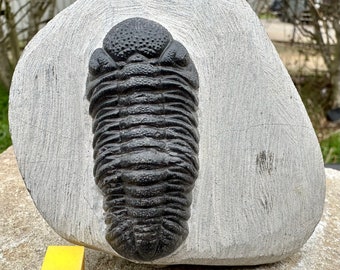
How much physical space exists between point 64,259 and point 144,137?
34cm

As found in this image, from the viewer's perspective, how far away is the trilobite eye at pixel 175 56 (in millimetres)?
1093

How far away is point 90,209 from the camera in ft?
3.79

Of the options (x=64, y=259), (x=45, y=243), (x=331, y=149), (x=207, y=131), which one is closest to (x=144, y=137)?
(x=207, y=131)

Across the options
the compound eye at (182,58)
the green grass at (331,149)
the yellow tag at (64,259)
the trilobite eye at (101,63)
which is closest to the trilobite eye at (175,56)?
the compound eye at (182,58)

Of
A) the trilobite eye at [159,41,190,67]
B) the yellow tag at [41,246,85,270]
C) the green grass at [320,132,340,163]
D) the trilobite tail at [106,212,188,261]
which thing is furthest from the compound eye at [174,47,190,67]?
the green grass at [320,132,340,163]

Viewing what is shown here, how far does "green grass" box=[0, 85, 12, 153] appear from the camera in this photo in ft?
Result: 9.68

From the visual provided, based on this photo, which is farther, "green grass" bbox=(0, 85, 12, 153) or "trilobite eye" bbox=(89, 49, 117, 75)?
"green grass" bbox=(0, 85, 12, 153)

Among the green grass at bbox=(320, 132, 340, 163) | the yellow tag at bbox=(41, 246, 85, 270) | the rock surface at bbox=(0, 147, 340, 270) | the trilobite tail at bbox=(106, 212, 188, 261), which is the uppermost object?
the trilobite tail at bbox=(106, 212, 188, 261)

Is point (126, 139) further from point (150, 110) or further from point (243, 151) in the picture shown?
point (243, 151)

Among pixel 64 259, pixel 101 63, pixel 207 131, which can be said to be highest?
pixel 101 63

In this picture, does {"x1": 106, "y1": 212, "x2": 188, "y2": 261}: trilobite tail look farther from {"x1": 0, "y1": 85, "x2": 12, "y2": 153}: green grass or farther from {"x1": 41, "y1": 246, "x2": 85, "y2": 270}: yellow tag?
{"x1": 0, "y1": 85, "x2": 12, "y2": 153}: green grass

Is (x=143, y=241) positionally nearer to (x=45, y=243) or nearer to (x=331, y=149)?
(x=45, y=243)

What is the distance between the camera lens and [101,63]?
1.10 meters

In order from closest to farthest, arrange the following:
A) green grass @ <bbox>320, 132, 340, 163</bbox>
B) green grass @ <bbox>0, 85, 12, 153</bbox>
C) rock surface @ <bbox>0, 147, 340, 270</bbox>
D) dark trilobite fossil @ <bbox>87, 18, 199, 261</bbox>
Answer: dark trilobite fossil @ <bbox>87, 18, 199, 261</bbox> < rock surface @ <bbox>0, 147, 340, 270</bbox> < green grass @ <bbox>320, 132, 340, 163</bbox> < green grass @ <bbox>0, 85, 12, 153</bbox>
